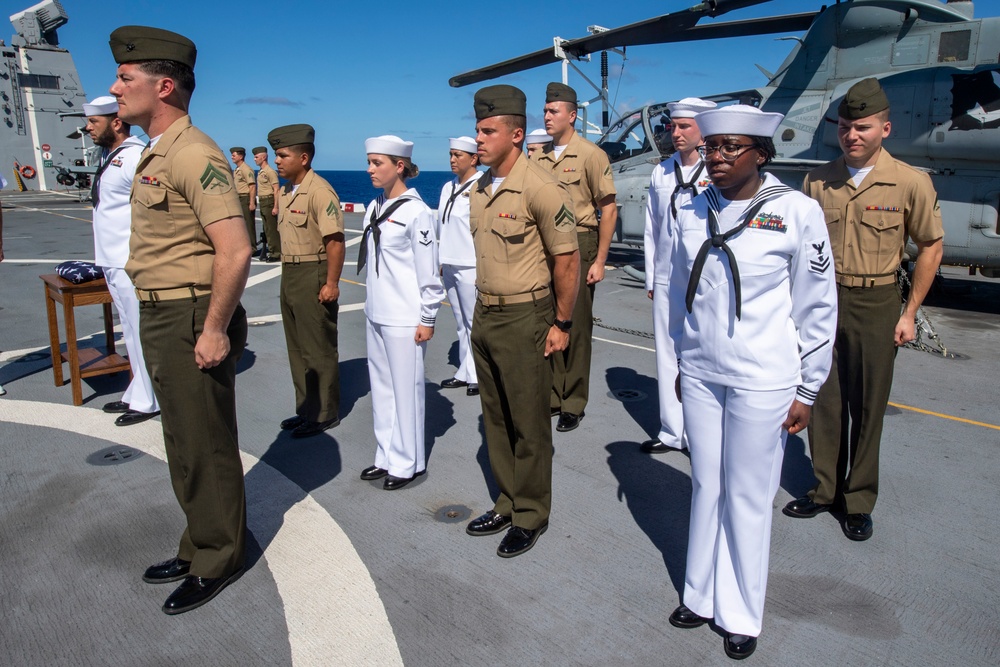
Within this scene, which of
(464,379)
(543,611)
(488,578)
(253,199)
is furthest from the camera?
(253,199)

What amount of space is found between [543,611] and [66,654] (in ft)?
5.91

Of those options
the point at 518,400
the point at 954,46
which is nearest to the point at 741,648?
the point at 518,400

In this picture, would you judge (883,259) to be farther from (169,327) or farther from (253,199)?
(253,199)

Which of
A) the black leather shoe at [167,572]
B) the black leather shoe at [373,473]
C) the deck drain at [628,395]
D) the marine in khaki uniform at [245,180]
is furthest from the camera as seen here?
the marine in khaki uniform at [245,180]

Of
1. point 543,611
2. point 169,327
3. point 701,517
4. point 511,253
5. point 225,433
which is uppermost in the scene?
point 511,253

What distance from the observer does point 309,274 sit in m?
4.77

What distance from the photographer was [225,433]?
9.73 ft

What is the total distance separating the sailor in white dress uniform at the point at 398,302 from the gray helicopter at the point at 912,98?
640cm

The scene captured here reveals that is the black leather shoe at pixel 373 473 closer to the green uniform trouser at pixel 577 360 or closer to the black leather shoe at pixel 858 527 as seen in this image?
the green uniform trouser at pixel 577 360

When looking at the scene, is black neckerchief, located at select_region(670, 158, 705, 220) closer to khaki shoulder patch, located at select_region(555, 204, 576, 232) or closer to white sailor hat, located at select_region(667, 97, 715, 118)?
→ white sailor hat, located at select_region(667, 97, 715, 118)

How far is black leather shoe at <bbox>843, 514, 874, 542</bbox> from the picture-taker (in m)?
3.38

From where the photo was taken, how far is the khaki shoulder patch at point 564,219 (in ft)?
10.4

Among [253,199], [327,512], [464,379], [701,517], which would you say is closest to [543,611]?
[701,517]

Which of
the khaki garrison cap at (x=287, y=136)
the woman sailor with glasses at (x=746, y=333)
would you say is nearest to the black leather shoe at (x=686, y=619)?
the woman sailor with glasses at (x=746, y=333)
